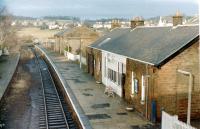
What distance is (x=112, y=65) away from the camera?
1132 inches

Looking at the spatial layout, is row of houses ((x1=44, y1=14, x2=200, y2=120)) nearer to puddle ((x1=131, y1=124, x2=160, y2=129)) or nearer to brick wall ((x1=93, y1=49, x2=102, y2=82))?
puddle ((x1=131, y1=124, x2=160, y2=129))

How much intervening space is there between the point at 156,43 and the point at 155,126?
5920 mm

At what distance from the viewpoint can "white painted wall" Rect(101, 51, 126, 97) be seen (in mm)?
26266

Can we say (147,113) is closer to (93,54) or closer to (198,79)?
(198,79)

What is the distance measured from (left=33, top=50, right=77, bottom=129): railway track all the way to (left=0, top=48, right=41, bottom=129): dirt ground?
0.46 metres

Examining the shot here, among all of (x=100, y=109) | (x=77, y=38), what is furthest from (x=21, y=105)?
(x=77, y=38)

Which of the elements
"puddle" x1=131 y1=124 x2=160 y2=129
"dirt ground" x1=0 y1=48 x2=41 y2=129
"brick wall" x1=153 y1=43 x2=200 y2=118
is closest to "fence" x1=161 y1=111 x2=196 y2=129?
"puddle" x1=131 y1=124 x2=160 y2=129

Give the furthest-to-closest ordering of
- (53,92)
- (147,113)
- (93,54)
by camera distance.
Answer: (93,54)
(53,92)
(147,113)

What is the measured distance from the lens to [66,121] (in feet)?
69.9

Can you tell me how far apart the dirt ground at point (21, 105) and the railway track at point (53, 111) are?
18.2 inches

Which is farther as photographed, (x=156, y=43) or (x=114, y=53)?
(x=114, y=53)

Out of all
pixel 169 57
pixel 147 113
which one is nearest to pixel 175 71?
pixel 169 57

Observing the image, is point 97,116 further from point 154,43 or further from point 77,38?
point 77,38

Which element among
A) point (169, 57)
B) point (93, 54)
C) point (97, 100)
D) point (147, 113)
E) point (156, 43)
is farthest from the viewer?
point (93, 54)
